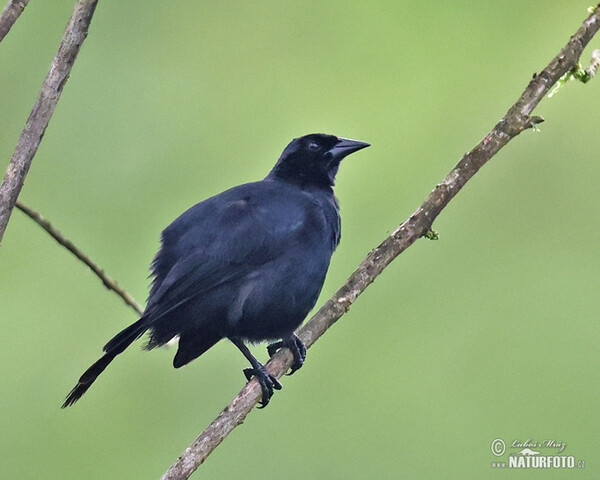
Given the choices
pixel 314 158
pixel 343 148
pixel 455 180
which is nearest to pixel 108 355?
pixel 455 180

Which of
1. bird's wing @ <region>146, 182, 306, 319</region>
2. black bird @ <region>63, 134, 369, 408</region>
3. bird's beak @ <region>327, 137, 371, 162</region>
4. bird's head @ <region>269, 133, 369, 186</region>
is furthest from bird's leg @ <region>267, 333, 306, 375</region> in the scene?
bird's beak @ <region>327, 137, 371, 162</region>

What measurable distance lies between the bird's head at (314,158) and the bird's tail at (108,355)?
1.50 m

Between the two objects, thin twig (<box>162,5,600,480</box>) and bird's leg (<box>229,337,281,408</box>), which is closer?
thin twig (<box>162,5,600,480</box>)

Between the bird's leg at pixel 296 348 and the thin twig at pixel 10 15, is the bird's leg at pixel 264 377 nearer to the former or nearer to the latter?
the bird's leg at pixel 296 348

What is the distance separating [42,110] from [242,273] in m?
1.56

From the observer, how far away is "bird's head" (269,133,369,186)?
4.68 meters

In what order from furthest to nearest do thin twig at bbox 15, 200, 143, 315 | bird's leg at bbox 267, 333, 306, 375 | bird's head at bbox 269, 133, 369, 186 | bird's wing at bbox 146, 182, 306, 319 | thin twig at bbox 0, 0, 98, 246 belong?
bird's head at bbox 269, 133, 369, 186 < bird's wing at bbox 146, 182, 306, 319 < bird's leg at bbox 267, 333, 306, 375 < thin twig at bbox 15, 200, 143, 315 < thin twig at bbox 0, 0, 98, 246

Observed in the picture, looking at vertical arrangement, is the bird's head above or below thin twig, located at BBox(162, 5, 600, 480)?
above

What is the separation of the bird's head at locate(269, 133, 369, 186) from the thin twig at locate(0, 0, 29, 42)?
85.3 inches

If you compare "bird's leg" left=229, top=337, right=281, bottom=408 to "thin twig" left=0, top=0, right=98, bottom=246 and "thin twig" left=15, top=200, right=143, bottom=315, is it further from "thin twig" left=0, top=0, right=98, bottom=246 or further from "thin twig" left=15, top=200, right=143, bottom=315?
"thin twig" left=0, top=0, right=98, bottom=246

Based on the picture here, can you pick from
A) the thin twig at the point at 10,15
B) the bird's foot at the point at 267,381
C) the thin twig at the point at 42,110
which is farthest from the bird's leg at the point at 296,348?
the thin twig at the point at 10,15

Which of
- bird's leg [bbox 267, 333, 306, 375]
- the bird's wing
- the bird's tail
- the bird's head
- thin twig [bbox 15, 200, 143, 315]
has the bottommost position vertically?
the bird's tail

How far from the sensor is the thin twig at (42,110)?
2.52m

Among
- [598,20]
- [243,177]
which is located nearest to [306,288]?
[598,20]
